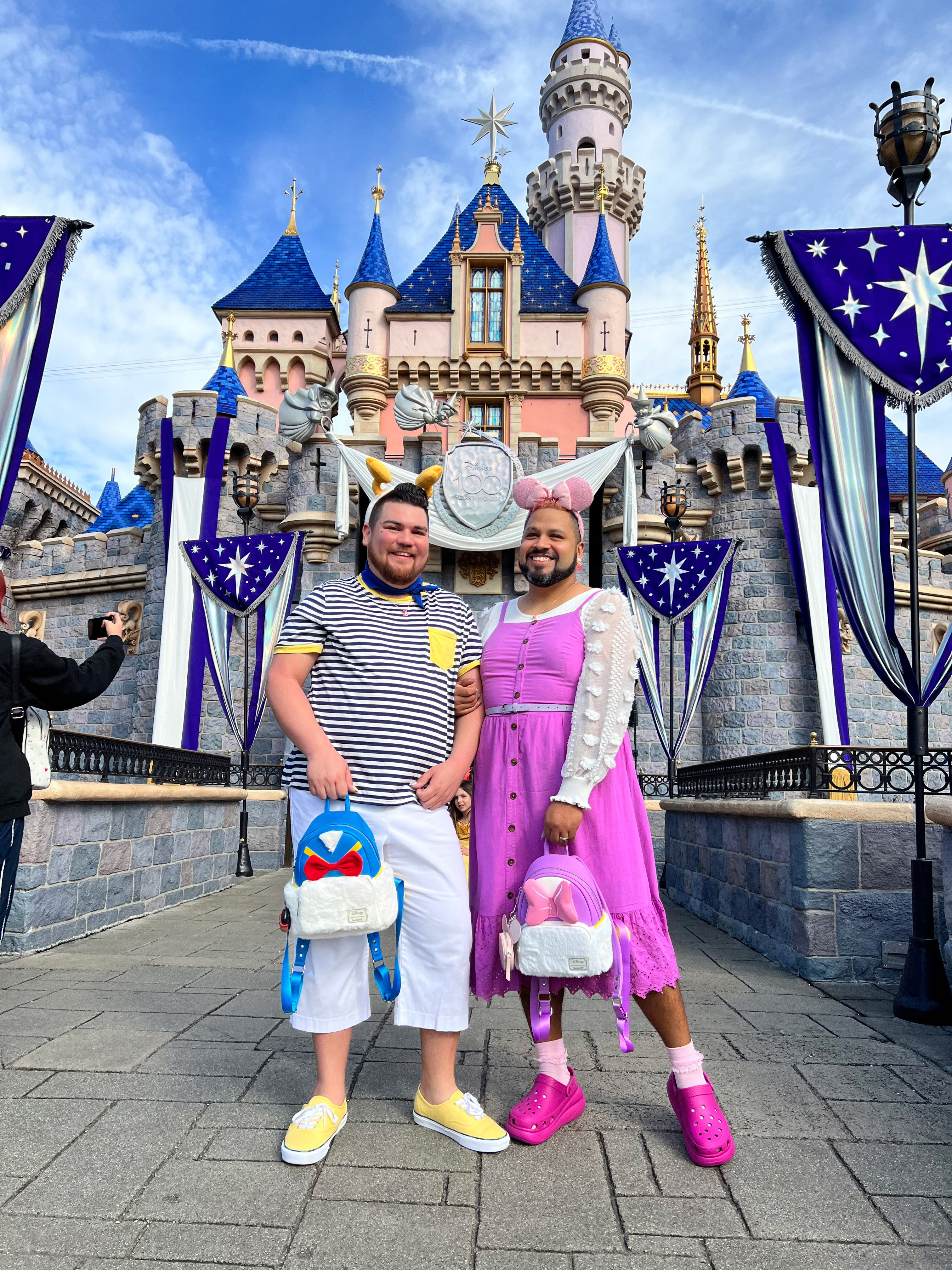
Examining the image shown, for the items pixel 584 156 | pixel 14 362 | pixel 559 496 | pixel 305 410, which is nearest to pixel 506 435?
pixel 305 410

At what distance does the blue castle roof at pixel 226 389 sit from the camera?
48.6 ft

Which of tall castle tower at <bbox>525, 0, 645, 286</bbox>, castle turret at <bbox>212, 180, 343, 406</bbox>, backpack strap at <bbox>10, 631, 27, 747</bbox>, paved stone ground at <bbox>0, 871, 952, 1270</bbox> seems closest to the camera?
paved stone ground at <bbox>0, 871, 952, 1270</bbox>

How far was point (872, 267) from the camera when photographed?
15.1 feet

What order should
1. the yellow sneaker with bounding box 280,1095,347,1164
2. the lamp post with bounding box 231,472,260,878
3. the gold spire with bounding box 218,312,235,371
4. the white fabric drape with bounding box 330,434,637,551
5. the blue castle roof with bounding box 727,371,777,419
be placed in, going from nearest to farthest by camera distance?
the yellow sneaker with bounding box 280,1095,347,1164, the lamp post with bounding box 231,472,260,878, the white fabric drape with bounding box 330,434,637,551, the blue castle roof with bounding box 727,371,777,419, the gold spire with bounding box 218,312,235,371

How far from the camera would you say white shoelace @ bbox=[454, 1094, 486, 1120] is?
2.33 metres

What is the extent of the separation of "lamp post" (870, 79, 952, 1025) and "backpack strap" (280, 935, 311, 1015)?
2857mm

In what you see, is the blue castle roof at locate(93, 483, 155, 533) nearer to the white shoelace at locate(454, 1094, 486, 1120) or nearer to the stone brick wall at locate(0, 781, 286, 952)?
the stone brick wall at locate(0, 781, 286, 952)

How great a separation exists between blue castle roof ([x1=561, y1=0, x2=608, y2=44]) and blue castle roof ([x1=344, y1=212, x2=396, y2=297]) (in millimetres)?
11856

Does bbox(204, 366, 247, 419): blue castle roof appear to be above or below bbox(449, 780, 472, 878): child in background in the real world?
above

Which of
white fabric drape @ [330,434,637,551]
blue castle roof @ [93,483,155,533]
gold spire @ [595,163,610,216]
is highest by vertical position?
gold spire @ [595,163,610,216]

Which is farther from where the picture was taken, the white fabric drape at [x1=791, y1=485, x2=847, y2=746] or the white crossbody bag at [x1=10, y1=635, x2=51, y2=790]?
the white fabric drape at [x1=791, y1=485, x2=847, y2=746]

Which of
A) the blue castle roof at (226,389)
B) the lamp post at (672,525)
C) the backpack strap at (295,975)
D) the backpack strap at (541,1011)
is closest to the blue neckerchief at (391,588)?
the backpack strap at (295,975)

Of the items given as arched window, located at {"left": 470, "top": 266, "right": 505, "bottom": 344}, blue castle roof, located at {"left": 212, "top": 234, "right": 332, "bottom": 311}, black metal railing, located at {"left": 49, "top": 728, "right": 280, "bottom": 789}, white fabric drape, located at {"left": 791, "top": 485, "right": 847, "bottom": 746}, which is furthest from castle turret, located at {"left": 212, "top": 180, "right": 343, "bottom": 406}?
black metal railing, located at {"left": 49, "top": 728, "right": 280, "bottom": 789}

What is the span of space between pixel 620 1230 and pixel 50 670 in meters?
2.32
